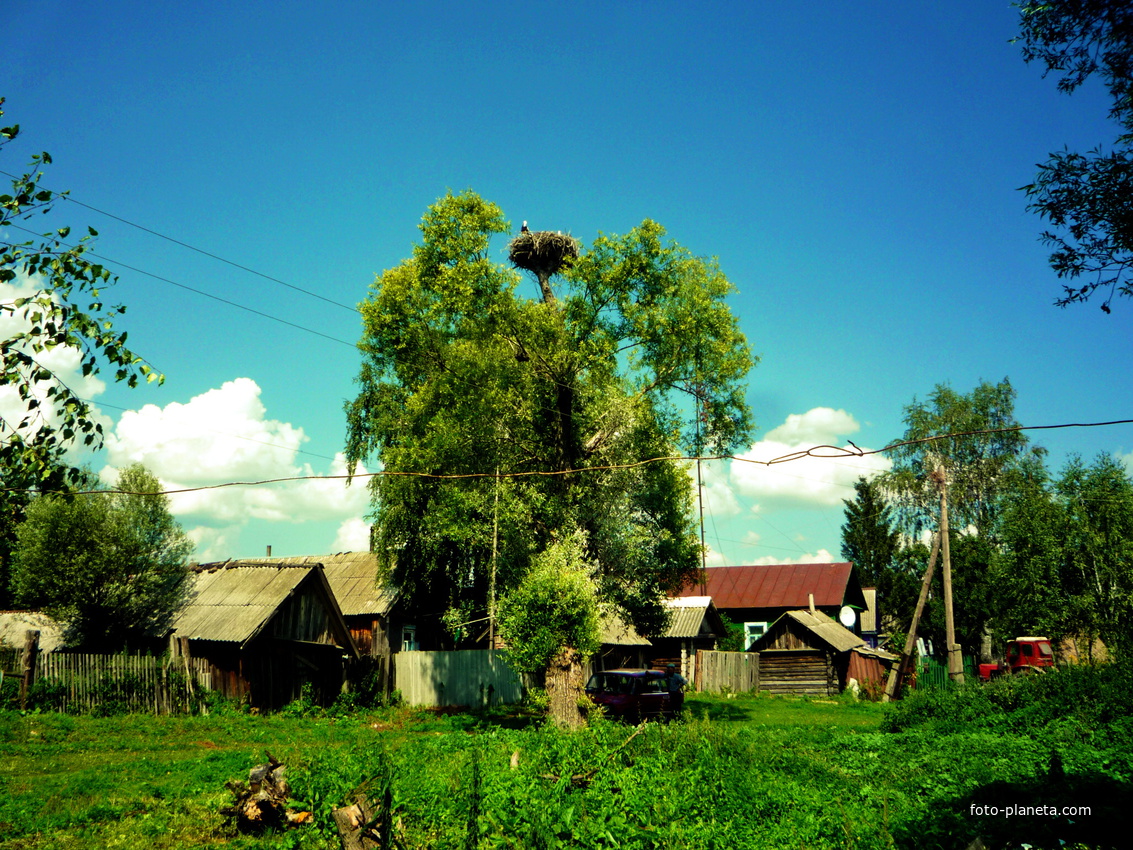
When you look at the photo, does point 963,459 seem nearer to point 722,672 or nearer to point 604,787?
point 722,672

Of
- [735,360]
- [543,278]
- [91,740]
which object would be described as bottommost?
[91,740]

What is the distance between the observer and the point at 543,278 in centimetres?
2508

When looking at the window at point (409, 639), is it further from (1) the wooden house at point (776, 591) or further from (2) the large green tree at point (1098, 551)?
(2) the large green tree at point (1098, 551)

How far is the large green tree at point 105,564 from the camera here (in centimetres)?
2159

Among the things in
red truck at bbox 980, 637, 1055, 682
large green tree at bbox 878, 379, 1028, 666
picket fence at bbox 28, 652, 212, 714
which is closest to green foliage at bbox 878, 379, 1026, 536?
large green tree at bbox 878, 379, 1028, 666

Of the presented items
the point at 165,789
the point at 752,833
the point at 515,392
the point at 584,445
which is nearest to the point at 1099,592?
the point at 584,445

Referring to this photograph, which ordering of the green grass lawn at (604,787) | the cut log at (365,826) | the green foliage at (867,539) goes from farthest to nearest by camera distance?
the green foliage at (867,539)
the green grass lawn at (604,787)
the cut log at (365,826)

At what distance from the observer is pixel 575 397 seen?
2222 centimetres

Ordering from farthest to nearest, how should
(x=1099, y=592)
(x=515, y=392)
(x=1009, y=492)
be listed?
1. (x=1009, y=492)
2. (x=1099, y=592)
3. (x=515, y=392)

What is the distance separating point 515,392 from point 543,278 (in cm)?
524

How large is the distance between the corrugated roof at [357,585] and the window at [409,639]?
1977 millimetres

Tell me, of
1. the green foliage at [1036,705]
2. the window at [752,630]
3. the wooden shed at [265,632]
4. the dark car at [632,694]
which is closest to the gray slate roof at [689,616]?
the window at [752,630]

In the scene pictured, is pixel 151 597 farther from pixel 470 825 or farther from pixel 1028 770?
pixel 1028 770

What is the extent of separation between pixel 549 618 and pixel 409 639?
14.9 m
